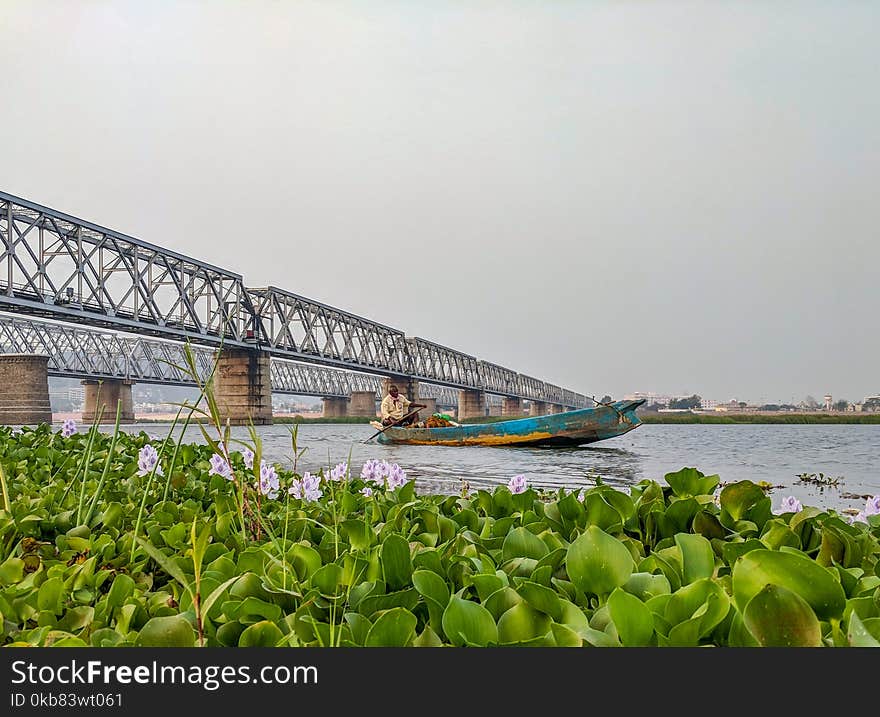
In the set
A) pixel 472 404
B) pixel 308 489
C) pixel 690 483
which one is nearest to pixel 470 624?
pixel 690 483

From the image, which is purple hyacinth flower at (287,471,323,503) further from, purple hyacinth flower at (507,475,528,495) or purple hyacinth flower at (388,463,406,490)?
purple hyacinth flower at (507,475,528,495)

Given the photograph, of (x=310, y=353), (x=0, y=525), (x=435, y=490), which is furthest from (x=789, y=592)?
(x=310, y=353)

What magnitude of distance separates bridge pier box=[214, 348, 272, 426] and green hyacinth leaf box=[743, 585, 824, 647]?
2174 inches

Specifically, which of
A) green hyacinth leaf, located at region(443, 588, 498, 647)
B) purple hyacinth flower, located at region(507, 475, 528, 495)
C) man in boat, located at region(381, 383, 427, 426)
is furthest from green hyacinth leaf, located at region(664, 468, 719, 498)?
man in boat, located at region(381, 383, 427, 426)

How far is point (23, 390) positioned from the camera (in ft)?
104

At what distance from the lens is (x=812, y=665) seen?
0.84 metres

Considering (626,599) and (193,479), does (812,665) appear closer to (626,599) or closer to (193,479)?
(626,599)

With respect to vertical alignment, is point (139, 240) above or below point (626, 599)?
above

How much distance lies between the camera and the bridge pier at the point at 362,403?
86.2 metres

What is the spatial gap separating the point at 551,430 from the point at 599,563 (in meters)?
21.6

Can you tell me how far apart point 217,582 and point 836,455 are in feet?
75.2

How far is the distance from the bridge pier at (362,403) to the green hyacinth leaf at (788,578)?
8454 cm

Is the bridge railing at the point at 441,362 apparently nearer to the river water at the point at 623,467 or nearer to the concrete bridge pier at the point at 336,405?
the concrete bridge pier at the point at 336,405

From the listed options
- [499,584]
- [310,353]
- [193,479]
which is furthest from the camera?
[310,353]
